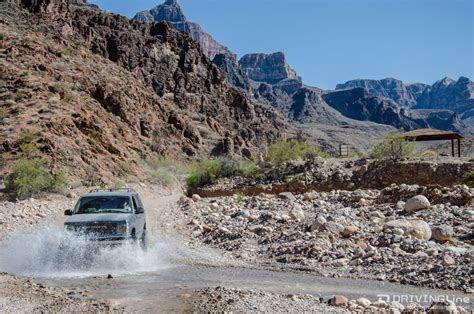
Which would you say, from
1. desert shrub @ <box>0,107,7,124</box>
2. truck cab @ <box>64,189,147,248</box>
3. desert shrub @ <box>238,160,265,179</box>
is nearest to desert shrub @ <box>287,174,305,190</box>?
desert shrub @ <box>238,160,265,179</box>

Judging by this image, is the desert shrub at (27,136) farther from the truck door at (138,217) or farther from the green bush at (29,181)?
the truck door at (138,217)

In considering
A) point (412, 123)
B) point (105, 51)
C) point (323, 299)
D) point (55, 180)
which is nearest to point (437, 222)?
point (323, 299)

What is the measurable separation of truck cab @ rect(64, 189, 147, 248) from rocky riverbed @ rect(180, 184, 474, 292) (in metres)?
2.45

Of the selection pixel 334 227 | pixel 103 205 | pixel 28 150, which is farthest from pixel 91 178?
pixel 334 227

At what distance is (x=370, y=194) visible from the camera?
2119 cm

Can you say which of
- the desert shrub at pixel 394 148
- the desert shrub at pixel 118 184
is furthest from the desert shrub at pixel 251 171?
the desert shrub at pixel 118 184

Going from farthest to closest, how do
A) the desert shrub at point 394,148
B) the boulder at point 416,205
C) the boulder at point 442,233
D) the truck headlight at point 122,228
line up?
the desert shrub at point 394,148, the boulder at point 416,205, the boulder at point 442,233, the truck headlight at point 122,228

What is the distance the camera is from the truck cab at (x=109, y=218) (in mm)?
10391

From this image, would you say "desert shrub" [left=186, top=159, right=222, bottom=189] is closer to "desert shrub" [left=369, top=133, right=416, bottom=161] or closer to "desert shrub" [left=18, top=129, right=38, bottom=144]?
"desert shrub" [left=369, top=133, right=416, bottom=161]

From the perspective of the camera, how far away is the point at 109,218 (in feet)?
34.9

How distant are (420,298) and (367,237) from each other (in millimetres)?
3962

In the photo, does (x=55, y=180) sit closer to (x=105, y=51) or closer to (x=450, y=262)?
(x=450, y=262)

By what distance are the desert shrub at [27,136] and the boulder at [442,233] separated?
27.9m

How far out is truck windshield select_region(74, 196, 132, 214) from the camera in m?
11.5
